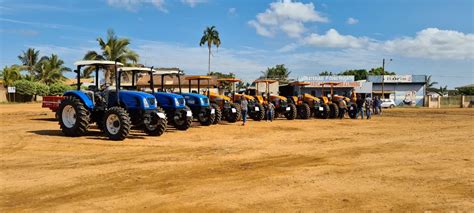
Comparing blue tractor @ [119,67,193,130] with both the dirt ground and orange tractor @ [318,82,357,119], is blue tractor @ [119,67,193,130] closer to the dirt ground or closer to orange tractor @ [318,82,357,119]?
the dirt ground

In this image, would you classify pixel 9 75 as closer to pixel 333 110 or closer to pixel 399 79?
pixel 333 110

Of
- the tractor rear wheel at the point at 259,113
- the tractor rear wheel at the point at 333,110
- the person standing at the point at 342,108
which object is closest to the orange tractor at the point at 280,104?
the tractor rear wheel at the point at 259,113

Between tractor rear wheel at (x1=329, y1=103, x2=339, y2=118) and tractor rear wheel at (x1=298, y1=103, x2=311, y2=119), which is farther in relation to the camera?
tractor rear wheel at (x1=329, y1=103, x2=339, y2=118)

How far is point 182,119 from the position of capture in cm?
1472

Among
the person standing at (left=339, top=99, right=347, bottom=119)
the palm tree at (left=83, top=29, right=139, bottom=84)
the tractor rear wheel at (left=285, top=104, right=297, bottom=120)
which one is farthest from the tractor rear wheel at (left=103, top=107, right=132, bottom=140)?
the palm tree at (left=83, top=29, right=139, bottom=84)

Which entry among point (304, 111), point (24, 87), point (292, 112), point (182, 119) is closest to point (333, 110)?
point (304, 111)

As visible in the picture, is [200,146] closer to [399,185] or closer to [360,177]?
[360,177]

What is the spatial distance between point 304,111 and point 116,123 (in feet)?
40.6

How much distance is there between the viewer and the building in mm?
56281

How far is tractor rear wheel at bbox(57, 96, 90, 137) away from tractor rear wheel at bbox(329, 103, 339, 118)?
1434 cm

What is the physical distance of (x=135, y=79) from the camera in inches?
572

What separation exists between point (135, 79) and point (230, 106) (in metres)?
5.42

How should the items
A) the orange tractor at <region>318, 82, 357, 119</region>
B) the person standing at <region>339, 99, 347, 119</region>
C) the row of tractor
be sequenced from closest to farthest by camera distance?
the row of tractor
the orange tractor at <region>318, 82, 357, 119</region>
the person standing at <region>339, 99, 347, 119</region>

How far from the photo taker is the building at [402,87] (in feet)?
185
